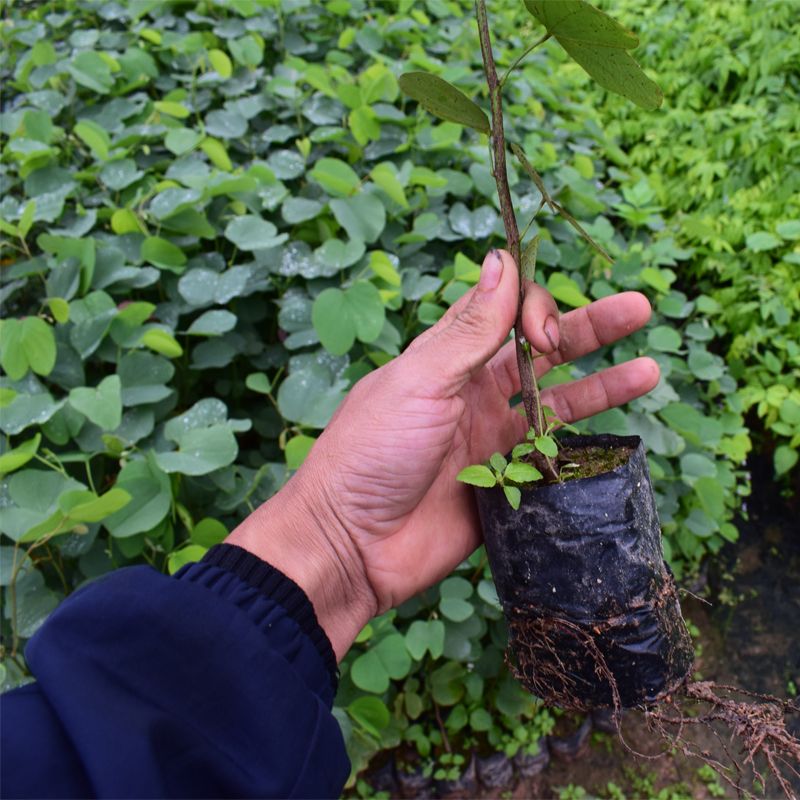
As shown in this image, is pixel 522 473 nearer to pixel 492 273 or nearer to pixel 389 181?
pixel 492 273

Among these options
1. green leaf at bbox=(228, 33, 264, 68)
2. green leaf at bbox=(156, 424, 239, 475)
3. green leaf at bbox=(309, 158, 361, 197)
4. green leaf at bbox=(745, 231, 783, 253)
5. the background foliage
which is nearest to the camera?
green leaf at bbox=(156, 424, 239, 475)

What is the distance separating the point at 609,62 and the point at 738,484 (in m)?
1.74

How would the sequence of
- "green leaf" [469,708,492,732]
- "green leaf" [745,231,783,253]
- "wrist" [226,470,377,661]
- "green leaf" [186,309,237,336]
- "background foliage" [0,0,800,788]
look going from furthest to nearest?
"green leaf" [745,231,783,253]
"green leaf" [469,708,492,732]
"green leaf" [186,309,237,336]
"background foliage" [0,0,800,788]
"wrist" [226,470,377,661]

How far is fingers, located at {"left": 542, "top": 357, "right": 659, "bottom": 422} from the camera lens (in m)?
1.08

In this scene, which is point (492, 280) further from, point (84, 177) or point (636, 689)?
point (84, 177)

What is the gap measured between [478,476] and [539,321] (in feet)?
0.71

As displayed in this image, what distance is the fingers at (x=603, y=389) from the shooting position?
3.56 feet

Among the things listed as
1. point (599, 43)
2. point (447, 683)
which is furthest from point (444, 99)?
point (447, 683)

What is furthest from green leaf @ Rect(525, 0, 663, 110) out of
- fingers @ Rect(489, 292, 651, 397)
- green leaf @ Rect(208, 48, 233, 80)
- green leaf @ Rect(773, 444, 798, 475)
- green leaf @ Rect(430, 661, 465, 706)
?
green leaf @ Rect(773, 444, 798, 475)

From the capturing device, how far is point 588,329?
1081 millimetres

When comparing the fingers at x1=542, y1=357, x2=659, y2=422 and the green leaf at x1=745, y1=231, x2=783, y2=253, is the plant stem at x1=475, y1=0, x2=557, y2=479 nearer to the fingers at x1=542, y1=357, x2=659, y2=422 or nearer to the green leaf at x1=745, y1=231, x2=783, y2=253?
the fingers at x1=542, y1=357, x2=659, y2=422

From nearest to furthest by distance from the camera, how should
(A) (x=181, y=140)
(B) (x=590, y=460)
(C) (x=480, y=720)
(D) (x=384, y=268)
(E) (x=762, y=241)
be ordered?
1. (B) (x=590, y=460)
2. (D) (x=384, y=268)
3. (C) (x=480, y=720)
4. (A) (x=181, y=140)
5. (E) (x=762, y=241)

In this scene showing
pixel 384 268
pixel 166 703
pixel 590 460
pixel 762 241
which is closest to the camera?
pixel 166 703

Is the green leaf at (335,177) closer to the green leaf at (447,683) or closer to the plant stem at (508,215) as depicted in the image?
the plant stem at (508,215)
